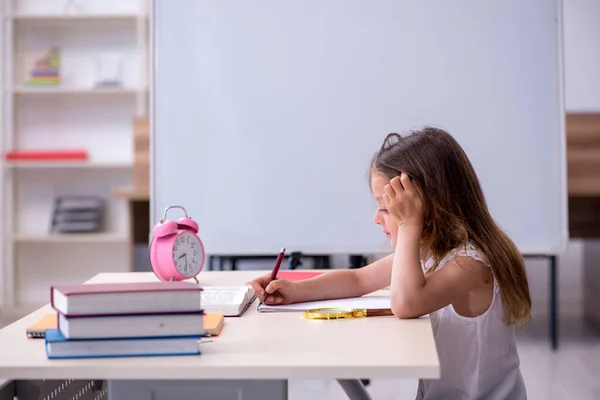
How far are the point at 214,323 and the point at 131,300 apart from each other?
0.67 ft

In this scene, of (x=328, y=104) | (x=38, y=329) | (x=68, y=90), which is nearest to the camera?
(x=38, y=329)

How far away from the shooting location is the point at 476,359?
4.25 feet

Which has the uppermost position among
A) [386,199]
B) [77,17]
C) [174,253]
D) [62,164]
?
[77,17]

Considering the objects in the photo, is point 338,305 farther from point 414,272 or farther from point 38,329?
point 38,329

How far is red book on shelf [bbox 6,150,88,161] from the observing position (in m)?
4.66

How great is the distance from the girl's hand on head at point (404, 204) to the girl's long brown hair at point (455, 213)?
0.06 metres

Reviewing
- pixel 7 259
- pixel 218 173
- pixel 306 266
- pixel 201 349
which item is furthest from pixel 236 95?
pixel 7 259

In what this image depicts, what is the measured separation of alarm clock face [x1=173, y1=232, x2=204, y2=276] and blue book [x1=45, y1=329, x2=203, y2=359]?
602 millimetres

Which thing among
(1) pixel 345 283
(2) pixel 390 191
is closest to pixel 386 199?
(2) pixel 390 191

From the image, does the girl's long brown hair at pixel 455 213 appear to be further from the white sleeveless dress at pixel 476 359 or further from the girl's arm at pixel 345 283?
the girl's arm at pixel 345 283

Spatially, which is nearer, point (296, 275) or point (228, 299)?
point (228, 299)

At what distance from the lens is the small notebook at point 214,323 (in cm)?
107

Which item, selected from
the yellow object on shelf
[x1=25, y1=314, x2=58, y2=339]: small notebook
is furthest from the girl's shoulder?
the yellow object on shelf

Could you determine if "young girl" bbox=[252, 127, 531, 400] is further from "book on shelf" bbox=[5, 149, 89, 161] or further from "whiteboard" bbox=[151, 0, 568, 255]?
"book on shelf" bbox=[5, 149, 89, 161]
